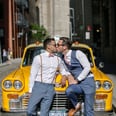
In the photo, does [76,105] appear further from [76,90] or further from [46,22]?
[46,22]

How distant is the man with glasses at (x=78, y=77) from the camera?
7.64 metres

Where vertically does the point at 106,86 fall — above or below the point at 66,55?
below

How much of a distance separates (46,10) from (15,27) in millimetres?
78058

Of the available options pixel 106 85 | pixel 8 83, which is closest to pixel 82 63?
pixel 106 85

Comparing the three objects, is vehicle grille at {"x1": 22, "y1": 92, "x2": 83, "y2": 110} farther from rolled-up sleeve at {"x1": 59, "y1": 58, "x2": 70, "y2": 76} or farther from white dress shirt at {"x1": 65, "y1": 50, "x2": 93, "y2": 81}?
white dress shirt at {"x1": 65, "y1": 50, "x2": 93, "y2": 81}

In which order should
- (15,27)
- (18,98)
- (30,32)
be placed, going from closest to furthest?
1. (18,98)
2. (15,27)
3. (30,32)

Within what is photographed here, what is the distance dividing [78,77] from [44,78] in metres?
0.56

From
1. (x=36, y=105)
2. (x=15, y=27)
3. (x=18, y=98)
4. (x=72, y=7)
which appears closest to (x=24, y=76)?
(x=18, y=98)

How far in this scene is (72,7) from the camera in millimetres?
147500

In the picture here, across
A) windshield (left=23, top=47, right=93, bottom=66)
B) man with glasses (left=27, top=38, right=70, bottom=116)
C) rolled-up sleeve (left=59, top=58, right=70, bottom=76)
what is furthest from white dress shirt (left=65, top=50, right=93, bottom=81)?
windshield (left=23, top=47, right=93, bottom=66)

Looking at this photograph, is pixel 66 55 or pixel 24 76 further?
pixel 24 76

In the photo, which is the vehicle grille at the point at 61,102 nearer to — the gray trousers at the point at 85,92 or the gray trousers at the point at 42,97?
the gray trousers at the point at 85,92

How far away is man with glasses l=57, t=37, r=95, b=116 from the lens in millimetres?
7645

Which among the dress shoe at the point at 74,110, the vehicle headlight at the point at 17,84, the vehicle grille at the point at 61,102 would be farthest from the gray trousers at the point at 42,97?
the vehicle headlight at the point at 17,84
